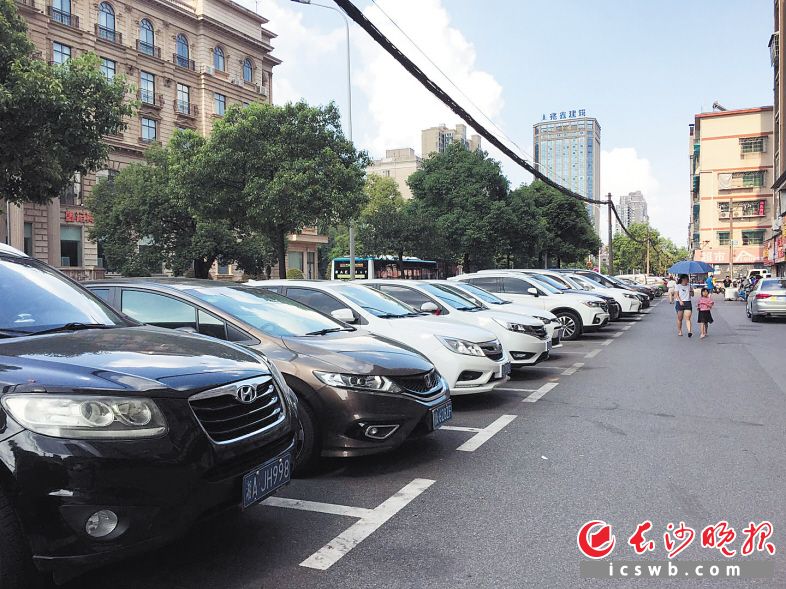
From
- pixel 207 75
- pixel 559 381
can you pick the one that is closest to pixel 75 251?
pixel 207 75

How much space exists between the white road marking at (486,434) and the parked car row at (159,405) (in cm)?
68

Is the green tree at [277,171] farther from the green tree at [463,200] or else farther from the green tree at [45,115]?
the green tree at [463,200]

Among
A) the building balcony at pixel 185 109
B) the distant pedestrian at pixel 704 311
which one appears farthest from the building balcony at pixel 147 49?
the distant pedestrian at pixel 704 311

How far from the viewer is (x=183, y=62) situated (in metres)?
42.8

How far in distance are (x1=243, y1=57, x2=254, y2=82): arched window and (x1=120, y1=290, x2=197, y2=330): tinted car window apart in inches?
1786

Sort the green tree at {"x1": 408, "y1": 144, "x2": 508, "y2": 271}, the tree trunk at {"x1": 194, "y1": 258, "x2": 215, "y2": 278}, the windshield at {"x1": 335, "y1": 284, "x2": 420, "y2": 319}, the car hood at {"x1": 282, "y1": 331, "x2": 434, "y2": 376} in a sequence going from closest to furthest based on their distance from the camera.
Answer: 1. the car hood at {"x1": 282, "y1": 331, "x2": 434, "y2": 376}
2. the windshield at {"x1": 335, "y1": 284, "x2": 420, "y2": 319}
3. the tree trunk at {"x1": 194, "y1": 258, "x2": 215, "y2": 278}
4. the green tree at {"x1": 408, "y1": 144, "x2": 508, "y2": 271}

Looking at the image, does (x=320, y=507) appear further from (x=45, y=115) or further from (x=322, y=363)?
(x=45, y=115)

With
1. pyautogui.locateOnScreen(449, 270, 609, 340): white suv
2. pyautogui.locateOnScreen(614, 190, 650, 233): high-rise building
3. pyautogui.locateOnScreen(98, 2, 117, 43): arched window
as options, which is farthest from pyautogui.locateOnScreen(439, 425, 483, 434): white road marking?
pyautogui.locateOnScreen(614, 190, 650, 233): high-rise building

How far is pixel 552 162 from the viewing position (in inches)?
1789

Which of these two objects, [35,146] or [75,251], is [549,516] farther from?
[75,251]

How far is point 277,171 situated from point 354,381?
18.5 meters

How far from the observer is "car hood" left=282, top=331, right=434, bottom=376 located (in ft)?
16.0

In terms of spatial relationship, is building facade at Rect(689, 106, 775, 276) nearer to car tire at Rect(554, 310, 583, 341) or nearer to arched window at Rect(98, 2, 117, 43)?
arched window at Rect(98, 2, 117, 43)

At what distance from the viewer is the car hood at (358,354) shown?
4.88 m
